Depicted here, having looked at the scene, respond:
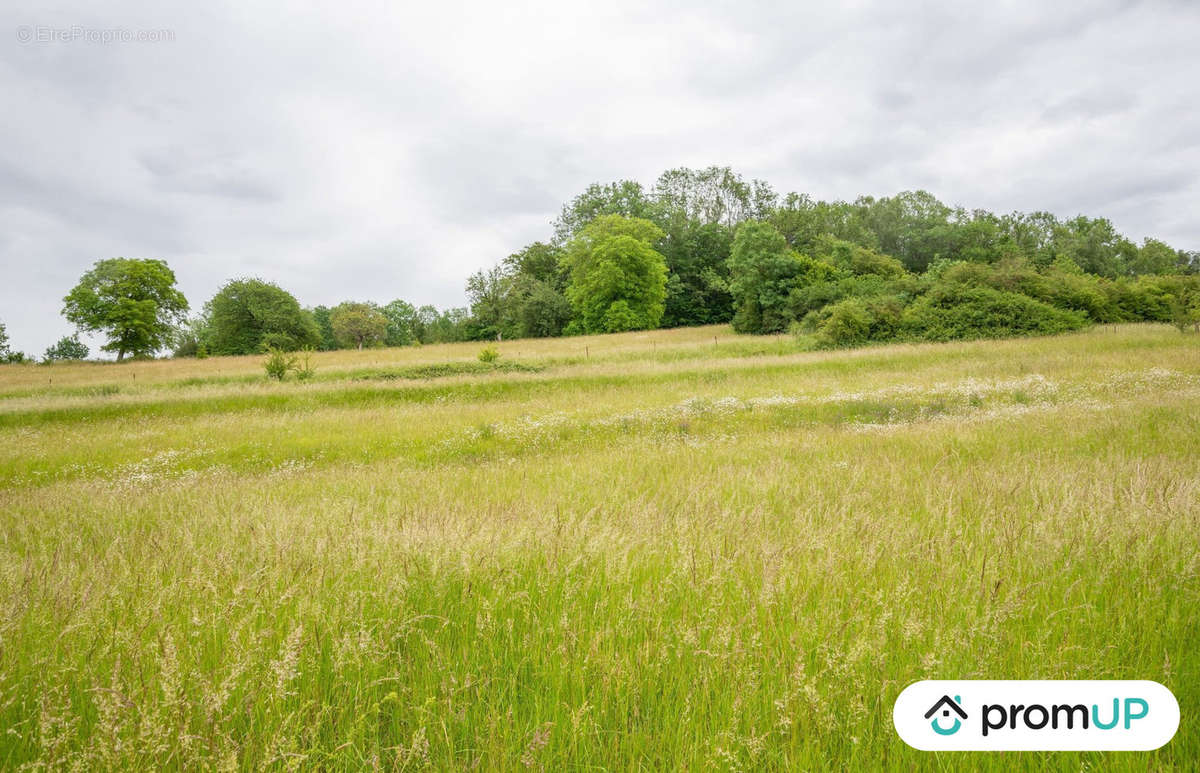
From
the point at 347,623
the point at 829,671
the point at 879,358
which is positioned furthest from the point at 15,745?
the point at 879,358

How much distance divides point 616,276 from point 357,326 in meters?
42.5

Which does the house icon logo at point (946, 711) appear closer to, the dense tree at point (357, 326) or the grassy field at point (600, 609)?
the grassy field at point (600, 609)

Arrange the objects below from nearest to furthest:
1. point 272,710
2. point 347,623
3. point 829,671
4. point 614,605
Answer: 1. point 272,710
2. point 829,671
3. point 347,623
4. point 614,605

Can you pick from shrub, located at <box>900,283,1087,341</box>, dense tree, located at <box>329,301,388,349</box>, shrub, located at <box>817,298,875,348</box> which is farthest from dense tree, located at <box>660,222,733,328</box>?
dense tree, located at <box>329,301,388,349</box>

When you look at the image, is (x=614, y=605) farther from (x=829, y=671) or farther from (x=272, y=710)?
(x=272, y=710)

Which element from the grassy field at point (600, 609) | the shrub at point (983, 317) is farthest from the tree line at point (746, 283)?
the grassy field at point (600, 609)

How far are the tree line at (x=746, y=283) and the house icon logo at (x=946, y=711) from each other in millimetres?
37455

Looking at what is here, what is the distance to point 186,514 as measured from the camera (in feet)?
22.7

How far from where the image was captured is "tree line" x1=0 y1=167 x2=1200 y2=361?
124 ft

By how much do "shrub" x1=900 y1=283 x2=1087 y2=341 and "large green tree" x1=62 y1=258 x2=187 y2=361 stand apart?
249ft

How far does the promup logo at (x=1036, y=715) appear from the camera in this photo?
2199mm

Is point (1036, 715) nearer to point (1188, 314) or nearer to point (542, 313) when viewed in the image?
point (1188, 314)

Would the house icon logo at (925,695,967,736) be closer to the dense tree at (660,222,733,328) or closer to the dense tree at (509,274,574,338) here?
the dense tree at (509,274,574,338)

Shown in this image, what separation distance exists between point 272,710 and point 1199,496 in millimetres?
7616
